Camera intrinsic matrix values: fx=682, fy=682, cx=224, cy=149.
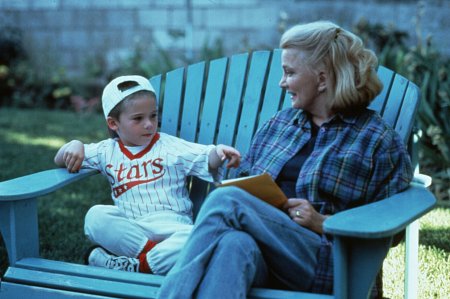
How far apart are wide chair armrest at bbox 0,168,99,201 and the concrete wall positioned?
5.09 meters

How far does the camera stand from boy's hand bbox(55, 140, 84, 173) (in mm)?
2787

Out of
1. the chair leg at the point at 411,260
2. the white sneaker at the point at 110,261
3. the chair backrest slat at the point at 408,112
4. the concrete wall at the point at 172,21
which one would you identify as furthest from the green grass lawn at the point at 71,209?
the concrete wall at the point at 172,21

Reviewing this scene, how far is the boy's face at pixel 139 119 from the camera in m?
2.77

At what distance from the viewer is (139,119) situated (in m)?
2.79

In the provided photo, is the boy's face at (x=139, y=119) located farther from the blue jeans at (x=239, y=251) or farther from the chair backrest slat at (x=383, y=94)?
the chair backrest slat at (x=383, y=94)

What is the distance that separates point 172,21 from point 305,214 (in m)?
7.11

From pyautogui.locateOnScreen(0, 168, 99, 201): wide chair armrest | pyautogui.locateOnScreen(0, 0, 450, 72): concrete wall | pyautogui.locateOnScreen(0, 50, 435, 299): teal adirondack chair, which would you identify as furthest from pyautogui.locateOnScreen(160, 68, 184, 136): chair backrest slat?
pyautogui.locateOnScreen(0, 0, 450, 72): concrete wall

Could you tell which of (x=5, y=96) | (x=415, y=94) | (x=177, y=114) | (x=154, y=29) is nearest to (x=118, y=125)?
(x=177, y=114)

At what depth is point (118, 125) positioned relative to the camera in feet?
9.39

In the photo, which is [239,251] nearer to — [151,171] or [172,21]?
[151,171]

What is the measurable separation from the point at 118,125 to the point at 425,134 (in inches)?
114

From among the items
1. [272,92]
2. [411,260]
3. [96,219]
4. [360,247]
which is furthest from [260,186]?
[272,92]

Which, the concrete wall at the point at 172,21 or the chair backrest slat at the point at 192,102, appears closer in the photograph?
the chair backrest slat at the point at 192,102

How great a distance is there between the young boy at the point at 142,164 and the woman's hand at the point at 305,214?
1.24ft
